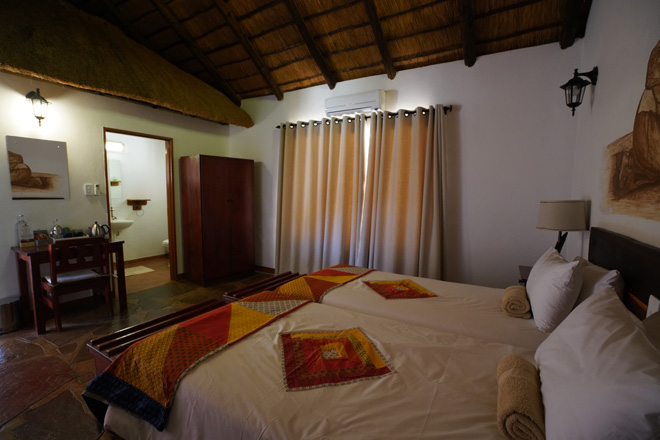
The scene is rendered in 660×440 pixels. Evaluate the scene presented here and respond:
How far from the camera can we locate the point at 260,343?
4.45 feet

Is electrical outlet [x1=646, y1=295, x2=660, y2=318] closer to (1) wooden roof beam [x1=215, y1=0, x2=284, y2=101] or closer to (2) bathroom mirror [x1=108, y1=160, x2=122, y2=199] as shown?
(1) wooden roof beam [x1=215, y1=0, x2=284, y2=101]

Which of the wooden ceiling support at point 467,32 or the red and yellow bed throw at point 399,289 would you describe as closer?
the red and yellow bed throw at point 399,289

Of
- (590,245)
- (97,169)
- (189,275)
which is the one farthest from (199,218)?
(590,245)

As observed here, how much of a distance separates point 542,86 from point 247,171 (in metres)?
3.70

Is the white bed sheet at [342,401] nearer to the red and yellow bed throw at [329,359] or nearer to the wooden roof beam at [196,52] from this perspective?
the red and yellow bed throw at [329,359]

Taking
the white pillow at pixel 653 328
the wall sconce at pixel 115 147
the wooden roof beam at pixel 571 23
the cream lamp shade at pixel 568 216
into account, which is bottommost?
the white pillow at pixel 653 328

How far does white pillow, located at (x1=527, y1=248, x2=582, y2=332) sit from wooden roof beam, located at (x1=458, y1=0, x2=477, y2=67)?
2338 millimetres

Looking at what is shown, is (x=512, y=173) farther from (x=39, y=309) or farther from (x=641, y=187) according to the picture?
(x=39, y=309)

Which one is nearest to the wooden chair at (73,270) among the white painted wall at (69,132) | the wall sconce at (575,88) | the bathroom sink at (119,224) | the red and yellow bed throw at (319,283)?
the white painted wall at (69,132)

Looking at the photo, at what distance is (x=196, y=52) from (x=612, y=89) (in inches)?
167

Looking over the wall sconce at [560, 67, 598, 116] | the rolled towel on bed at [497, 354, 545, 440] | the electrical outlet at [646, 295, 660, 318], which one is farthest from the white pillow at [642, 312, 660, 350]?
the wall sconce at [560, 67, 598, 116]

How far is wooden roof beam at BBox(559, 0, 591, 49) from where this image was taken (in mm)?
2401

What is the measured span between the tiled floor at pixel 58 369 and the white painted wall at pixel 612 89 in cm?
302

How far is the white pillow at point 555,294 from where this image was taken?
139 centimetres
